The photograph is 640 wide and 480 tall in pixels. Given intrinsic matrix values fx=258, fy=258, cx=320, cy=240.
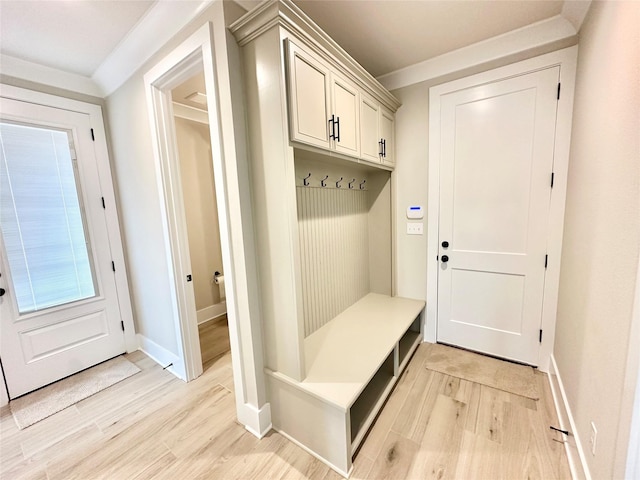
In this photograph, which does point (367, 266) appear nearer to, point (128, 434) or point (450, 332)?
point (450, 332)

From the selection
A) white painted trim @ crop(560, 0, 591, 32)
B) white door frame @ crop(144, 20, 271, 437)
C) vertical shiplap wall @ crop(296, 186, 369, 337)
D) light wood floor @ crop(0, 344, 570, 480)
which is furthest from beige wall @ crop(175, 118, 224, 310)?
white painted trim @ crop(560, 0, 591, 32)

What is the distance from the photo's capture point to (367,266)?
2.75 meters

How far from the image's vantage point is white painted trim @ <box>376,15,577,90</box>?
1.76 metres

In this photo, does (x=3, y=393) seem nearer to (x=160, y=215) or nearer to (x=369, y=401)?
(x=160, y=215)

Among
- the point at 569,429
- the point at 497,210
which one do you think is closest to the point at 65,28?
the point at 497,210

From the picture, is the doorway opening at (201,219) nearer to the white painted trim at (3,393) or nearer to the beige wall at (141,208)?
the beige wall at (141,208)

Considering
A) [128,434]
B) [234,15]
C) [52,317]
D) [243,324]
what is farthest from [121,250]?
[234,15]

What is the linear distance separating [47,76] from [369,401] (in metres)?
3.53

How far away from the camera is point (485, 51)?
2.00 m

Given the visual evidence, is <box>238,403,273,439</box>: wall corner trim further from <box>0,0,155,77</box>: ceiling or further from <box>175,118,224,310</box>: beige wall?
<box>0,0,155,77</box>: ceiling

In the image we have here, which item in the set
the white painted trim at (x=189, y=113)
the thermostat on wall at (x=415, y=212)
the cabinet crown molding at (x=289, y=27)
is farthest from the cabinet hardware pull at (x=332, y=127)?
the white painted trim at (x=189, y=113)

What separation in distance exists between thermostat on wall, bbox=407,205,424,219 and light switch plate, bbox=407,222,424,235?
7 cm

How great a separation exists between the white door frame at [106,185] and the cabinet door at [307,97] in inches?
85.5

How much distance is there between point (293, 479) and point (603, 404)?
57.1 inches
